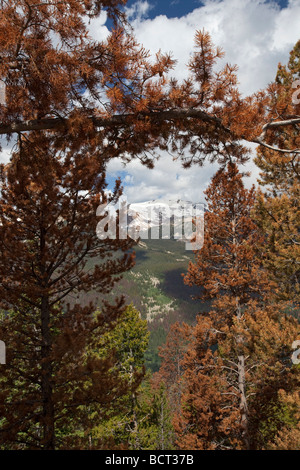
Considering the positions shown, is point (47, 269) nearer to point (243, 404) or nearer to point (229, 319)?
point (229, 319)

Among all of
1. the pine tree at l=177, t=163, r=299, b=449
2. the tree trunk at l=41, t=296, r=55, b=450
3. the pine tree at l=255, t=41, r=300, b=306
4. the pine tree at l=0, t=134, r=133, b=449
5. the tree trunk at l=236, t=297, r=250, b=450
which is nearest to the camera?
the tree trunk at l=41, t=296, r=55, b=450

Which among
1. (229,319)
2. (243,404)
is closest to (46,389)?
(243,404)

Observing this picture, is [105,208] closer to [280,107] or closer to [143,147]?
[143,147]

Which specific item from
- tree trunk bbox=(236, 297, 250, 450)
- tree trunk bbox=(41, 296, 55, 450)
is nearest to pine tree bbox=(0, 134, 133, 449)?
tree trunk bbox=(41, 296, 55, 450)

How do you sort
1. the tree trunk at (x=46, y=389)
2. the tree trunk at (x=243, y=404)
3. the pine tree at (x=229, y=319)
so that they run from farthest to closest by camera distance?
the pine tree at (x=229, y=319), the tree trunk at (x=243, y=404), the tree trunk at (x=46, y=389)

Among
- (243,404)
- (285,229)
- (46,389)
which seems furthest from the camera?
(243,404)

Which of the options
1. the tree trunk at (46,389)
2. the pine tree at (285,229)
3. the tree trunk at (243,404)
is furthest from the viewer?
the tree trunk at (243,404)

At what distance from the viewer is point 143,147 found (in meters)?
4.54

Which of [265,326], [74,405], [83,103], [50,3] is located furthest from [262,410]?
[50,3]

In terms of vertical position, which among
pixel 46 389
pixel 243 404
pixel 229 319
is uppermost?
pixel 46 389

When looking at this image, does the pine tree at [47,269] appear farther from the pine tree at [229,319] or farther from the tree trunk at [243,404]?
the tree trunk at [243,404]

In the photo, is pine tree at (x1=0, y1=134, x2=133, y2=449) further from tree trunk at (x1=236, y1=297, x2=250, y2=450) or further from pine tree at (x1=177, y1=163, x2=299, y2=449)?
tree trunk at (x1=236, y1=297, x2=250, y2=450)

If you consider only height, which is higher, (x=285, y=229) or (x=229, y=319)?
(x=285, y=229)

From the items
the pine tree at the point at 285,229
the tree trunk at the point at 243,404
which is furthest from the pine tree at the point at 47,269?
the tree trunk at the point at 243,404
